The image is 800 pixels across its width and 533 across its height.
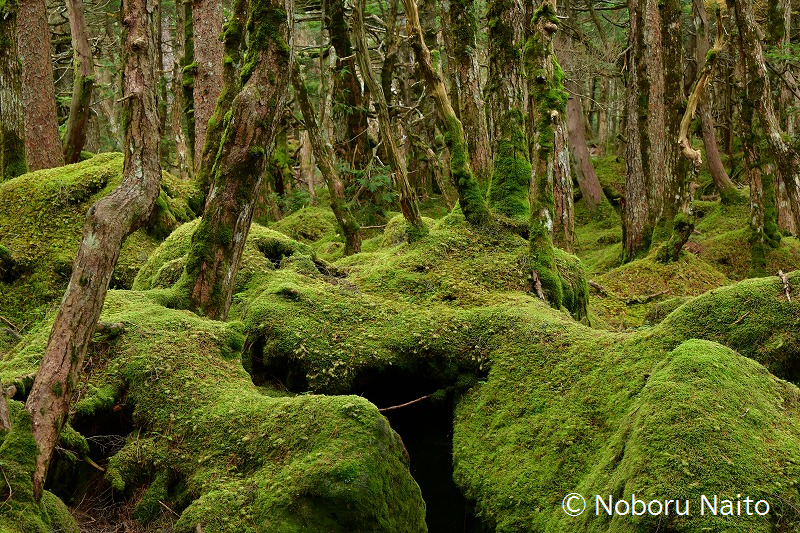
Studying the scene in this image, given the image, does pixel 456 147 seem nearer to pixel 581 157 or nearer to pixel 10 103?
pixel 10 103

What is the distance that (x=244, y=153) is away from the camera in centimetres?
646

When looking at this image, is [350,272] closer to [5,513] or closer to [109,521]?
[109,521]

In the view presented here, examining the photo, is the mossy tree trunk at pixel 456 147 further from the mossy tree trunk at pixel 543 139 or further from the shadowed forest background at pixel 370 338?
the mossy tree trunk at pixel 543 139

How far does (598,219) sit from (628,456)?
677 inches

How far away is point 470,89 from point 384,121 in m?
1.69

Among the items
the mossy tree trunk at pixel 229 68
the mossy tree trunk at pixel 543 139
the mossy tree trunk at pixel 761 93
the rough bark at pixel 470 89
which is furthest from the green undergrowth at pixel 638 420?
the mossy tree trunk at pixel 761 93

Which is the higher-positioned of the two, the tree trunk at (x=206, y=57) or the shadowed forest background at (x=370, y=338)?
the tree trunk at (x=206, y=57)

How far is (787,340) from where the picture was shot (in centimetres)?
537

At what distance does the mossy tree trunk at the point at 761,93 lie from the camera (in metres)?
10.1

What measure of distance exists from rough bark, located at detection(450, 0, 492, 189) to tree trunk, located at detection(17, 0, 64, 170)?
22.3ft

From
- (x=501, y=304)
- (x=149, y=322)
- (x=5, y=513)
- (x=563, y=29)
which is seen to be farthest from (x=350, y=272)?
(x=563, y=29)

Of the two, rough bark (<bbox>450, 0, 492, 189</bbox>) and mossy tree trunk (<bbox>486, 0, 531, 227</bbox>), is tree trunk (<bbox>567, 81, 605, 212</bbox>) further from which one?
mossy tree trunk (<bbox>486, 0, 531, 227</bbox>)

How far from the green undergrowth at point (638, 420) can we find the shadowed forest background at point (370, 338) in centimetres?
2

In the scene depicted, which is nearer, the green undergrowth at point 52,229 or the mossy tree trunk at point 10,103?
the green undergrowth at point 52,229
